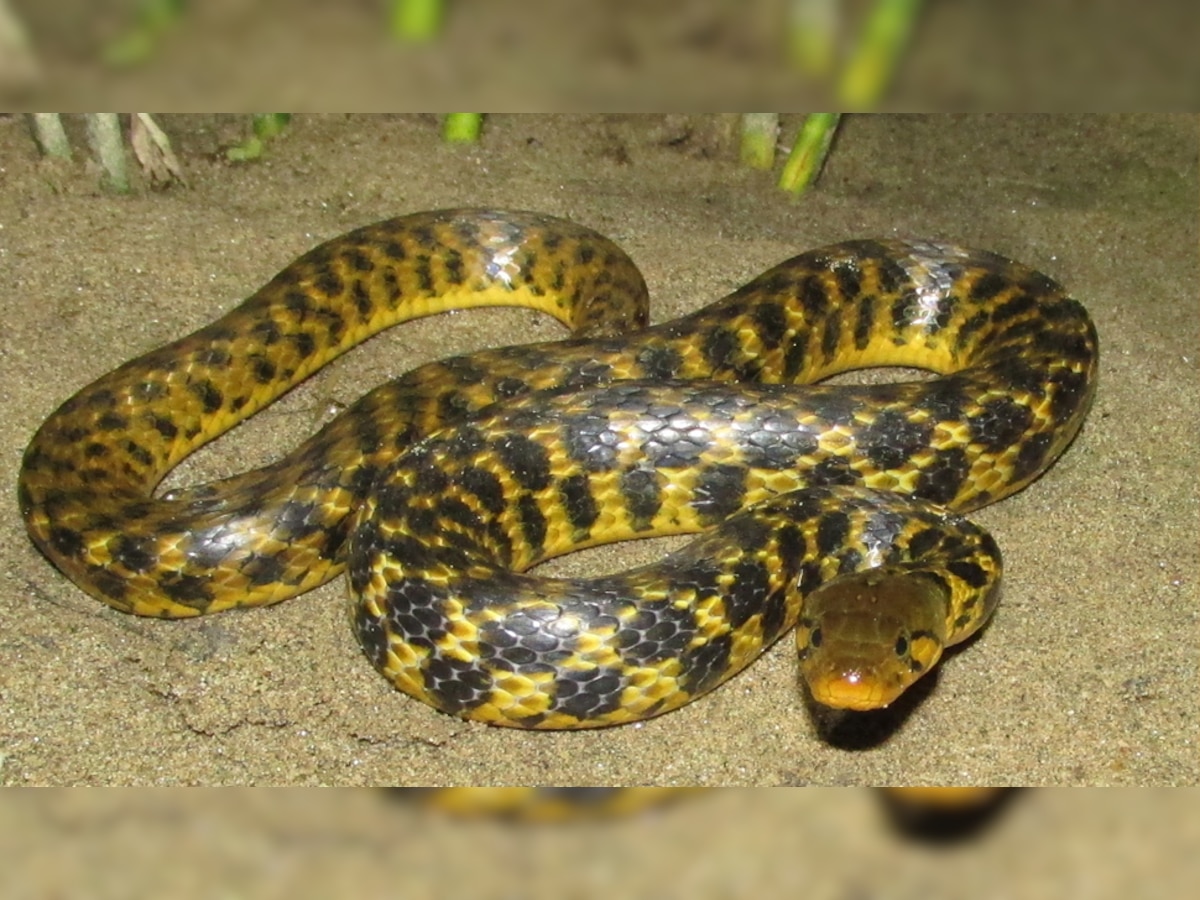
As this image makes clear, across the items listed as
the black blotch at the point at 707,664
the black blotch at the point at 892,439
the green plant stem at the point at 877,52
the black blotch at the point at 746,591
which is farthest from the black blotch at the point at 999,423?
the green plant stem at the point at 877,52

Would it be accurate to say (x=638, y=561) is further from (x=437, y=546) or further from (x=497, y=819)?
(x=497, y=819)

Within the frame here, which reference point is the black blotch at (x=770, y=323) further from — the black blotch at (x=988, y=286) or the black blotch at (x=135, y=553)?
the black blotch at (x=135, y=553)

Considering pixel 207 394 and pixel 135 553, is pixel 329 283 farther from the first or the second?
pixel 135 553

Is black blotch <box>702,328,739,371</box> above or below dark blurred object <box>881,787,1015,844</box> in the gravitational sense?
below

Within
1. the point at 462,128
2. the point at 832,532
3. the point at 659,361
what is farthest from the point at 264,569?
the point at 462,128

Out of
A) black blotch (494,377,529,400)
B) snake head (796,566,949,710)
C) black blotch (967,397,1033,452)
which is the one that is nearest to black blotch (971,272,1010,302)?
black blotch (967,397,1033,452)

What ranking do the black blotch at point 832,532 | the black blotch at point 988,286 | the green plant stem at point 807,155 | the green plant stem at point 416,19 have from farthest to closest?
the green plant stem at point 807,155, the black blotch at point 988,286, the black blotch at point 832,532, the green plant stem at point 416,19

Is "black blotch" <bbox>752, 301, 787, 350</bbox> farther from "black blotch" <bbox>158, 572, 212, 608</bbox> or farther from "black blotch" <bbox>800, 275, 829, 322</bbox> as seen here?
"black blotch" <bbox>158, 572, 212, 608</bbox>
